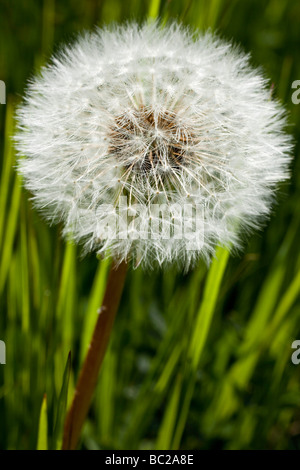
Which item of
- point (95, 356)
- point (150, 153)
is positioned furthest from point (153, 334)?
point (150, 153)

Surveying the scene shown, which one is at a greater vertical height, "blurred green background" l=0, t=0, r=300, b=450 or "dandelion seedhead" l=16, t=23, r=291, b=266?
"dandelion seedhead" l=16, t=23, r=291, b=266

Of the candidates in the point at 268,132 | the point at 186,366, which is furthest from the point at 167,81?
the point at 186,366

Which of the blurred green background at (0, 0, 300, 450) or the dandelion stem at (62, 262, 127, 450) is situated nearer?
the dandelion stem at (62, 262, 127, 450)

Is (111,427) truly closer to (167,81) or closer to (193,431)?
(193,431)

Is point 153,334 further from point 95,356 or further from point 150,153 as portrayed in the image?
point 150,153
